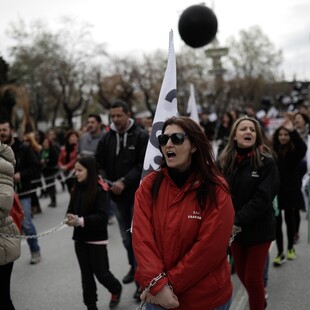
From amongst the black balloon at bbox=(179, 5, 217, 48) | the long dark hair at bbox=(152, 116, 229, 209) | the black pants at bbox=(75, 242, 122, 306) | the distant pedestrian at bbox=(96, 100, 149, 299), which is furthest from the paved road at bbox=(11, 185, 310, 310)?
the black balloon at bbox=(179, 5, 217, 48)

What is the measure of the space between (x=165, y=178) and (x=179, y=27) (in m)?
5.88

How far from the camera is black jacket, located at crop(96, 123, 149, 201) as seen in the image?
15.0ft

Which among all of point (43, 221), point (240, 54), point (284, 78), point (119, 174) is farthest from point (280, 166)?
point (284, 78)

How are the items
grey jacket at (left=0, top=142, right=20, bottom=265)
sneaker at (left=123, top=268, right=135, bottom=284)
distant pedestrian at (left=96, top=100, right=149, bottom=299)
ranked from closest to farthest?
grey jacket at (left=0, top=142, right=20, bottom=265) → distant pedestrian at (left=96, top=100, right=149, bottom=299) → sneaker at (left=123, top=268, right=135, bottom=284)

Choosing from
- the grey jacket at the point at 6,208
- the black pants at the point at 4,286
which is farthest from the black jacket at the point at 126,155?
the black pants at the point at 4,286

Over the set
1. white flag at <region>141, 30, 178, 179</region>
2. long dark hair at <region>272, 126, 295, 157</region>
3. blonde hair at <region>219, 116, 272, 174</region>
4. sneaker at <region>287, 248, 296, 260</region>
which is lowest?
sneaker at <region>287, 248, 296, 260</region>

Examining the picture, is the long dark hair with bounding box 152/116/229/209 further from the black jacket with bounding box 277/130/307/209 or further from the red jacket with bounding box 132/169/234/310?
the black jacket with bounding box 277/130/307/209

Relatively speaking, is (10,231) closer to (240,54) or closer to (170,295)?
(170,295)

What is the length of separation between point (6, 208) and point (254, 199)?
1933 mm

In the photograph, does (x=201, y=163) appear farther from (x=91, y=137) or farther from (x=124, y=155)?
(x=91, y=137)

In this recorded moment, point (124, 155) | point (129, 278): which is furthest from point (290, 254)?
point (124, 155)

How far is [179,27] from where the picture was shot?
7.78m

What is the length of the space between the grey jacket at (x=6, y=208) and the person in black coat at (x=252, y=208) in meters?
1.74

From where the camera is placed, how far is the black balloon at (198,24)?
7.51 m
